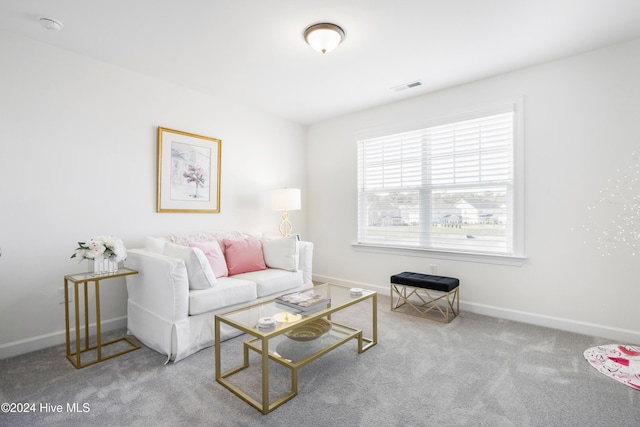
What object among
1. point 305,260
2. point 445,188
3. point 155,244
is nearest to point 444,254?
point 445,188

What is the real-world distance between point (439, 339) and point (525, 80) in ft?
8.78

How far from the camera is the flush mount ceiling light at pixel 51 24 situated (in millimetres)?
2330

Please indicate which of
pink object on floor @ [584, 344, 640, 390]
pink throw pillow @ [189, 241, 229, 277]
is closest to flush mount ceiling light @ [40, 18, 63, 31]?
pink throw pillow @ [189, 241, 229, 277]

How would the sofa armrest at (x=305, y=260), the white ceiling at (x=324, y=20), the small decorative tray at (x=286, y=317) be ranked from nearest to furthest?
the small decorative tray at (x=286, y=317) < the white ceiling at (x=324, y=20) < the sofa armrest at (x=305, y=260)

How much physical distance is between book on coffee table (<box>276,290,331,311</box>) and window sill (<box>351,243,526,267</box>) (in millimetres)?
1858

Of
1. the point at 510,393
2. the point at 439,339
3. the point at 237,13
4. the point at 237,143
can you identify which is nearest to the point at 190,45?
the point at 237,13

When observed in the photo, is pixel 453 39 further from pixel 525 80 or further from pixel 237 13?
pixel 237 13

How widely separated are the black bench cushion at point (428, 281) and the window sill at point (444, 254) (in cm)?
30

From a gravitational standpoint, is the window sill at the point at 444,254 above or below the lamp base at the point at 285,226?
below

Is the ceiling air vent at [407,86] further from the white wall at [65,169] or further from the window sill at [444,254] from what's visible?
the white wall at [65,169]

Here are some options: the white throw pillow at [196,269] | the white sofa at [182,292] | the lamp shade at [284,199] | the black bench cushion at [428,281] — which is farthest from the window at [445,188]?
the white throw pillow at [196,269]

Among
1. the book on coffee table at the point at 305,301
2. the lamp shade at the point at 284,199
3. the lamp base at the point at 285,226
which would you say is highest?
the lamp shade at the point at 284,199

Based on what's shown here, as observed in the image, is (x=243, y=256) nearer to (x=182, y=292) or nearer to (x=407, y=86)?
(x=182, y=292)

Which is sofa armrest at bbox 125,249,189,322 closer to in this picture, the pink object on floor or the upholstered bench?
the upholstered bench
